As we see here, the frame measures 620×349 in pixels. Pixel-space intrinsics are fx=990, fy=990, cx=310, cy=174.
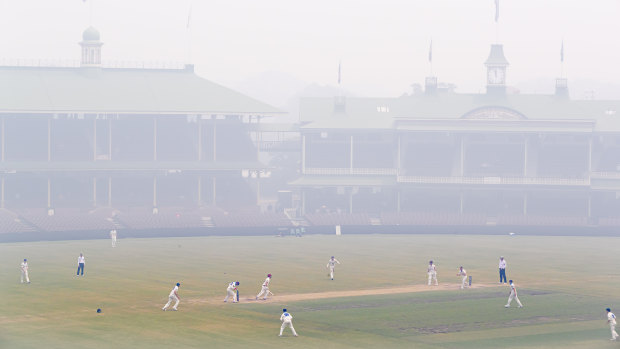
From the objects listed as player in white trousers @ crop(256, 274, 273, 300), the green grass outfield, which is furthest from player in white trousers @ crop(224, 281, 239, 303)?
player in white trousers @ crop(256, 274, 273, 300)

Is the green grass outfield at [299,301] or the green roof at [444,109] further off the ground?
the green roof at [444,109]

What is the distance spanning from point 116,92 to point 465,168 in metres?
45.0

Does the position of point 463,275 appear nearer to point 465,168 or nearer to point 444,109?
point 465,168

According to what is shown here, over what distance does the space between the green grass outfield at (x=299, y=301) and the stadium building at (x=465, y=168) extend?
31.1 meters

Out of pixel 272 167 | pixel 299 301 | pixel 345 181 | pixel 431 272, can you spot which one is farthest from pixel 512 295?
pixel 272 167

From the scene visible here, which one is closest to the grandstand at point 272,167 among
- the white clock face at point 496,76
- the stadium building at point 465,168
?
the stadium building at point 465,168

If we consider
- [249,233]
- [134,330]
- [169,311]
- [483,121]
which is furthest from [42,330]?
[483,121]

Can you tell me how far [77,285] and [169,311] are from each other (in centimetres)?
1125

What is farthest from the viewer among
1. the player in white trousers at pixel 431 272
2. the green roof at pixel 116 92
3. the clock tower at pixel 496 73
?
the clock tower at pixel 496 73

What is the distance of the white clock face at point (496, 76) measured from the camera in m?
140

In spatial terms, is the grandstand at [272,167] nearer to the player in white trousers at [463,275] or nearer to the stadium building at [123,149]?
the stadium building at [123,149]

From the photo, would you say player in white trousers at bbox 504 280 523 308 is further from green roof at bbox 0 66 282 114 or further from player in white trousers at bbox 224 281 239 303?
green roof at bbox 0 66 282 114

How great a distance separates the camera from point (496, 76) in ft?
461

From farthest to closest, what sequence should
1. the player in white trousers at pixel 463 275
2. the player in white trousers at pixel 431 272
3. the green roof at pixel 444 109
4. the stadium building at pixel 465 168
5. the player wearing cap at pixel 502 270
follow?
the green roof at pixel 444 109
the stadium building at pixel 465 168
the player wearing cap at pixel 502 270
the player in white trousers at pixel 431 272
the player in white trousers at pixel 463 275
